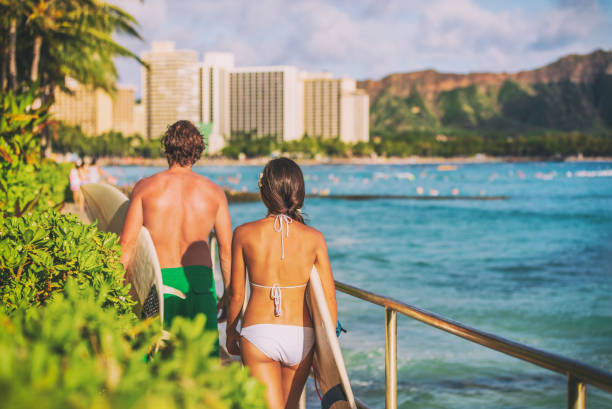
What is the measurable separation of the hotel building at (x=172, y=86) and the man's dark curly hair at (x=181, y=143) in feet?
589

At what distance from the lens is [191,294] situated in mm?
3062

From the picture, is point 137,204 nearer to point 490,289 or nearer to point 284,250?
point 284,250

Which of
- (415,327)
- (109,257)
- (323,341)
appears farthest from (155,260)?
(415,327)

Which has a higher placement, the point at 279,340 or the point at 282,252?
the point at 282,252

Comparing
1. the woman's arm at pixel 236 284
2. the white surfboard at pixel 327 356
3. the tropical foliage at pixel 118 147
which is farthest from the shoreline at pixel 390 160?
the white surfboard at pixel 327 356

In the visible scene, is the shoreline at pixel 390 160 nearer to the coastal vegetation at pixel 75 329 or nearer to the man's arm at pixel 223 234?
the man's arm at pixel 223 234

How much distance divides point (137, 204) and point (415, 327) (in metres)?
9.67

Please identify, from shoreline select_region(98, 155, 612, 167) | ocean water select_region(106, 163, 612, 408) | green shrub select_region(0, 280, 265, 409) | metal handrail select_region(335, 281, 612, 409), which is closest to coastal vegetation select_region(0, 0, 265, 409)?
green shrub select_region(0, 280, 265, 409)

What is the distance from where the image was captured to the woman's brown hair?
2496 millimetres

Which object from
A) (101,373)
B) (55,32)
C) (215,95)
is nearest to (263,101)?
(215,95)

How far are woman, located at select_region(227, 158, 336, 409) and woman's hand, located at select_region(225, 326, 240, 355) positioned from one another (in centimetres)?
10

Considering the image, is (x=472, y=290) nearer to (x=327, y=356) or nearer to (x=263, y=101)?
(x=327, y=356)

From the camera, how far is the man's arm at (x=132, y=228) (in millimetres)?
3056

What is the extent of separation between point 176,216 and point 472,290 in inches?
663
